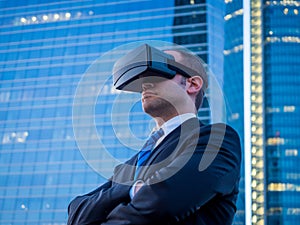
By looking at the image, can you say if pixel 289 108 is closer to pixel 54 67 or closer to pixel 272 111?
pixel 272 111

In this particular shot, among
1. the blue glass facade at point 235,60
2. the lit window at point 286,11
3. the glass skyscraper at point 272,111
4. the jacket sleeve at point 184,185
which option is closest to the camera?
the jacket sleeve at point 184,185

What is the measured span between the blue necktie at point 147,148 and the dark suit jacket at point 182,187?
4 centimetres

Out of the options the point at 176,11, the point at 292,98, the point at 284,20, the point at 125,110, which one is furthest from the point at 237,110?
the point at 125,110

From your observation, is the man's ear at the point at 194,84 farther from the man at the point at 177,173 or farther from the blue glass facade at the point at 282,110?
the blue glass facade at the point at 282,110

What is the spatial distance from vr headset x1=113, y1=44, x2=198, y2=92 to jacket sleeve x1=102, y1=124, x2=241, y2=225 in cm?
27

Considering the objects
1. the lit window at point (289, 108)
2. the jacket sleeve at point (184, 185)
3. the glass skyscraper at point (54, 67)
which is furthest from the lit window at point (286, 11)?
the jacket sleeve at point (184, 185)

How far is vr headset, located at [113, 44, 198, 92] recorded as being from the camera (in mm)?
1608

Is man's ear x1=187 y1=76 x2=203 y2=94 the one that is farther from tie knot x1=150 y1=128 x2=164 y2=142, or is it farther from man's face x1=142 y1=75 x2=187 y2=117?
tie knot x1=150 y1=128 x2=164 y2=142

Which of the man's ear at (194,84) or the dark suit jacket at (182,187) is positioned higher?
the man's ear at (194,84)

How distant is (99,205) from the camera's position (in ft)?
5.45

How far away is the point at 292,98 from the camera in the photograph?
72.2 metres

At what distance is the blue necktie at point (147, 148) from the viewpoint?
5.72ft

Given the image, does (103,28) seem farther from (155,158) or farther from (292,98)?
(155,158)

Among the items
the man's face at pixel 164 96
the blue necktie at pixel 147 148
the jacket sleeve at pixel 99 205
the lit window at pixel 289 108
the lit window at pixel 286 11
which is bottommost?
the jacket sleeve at pixel 99 205
